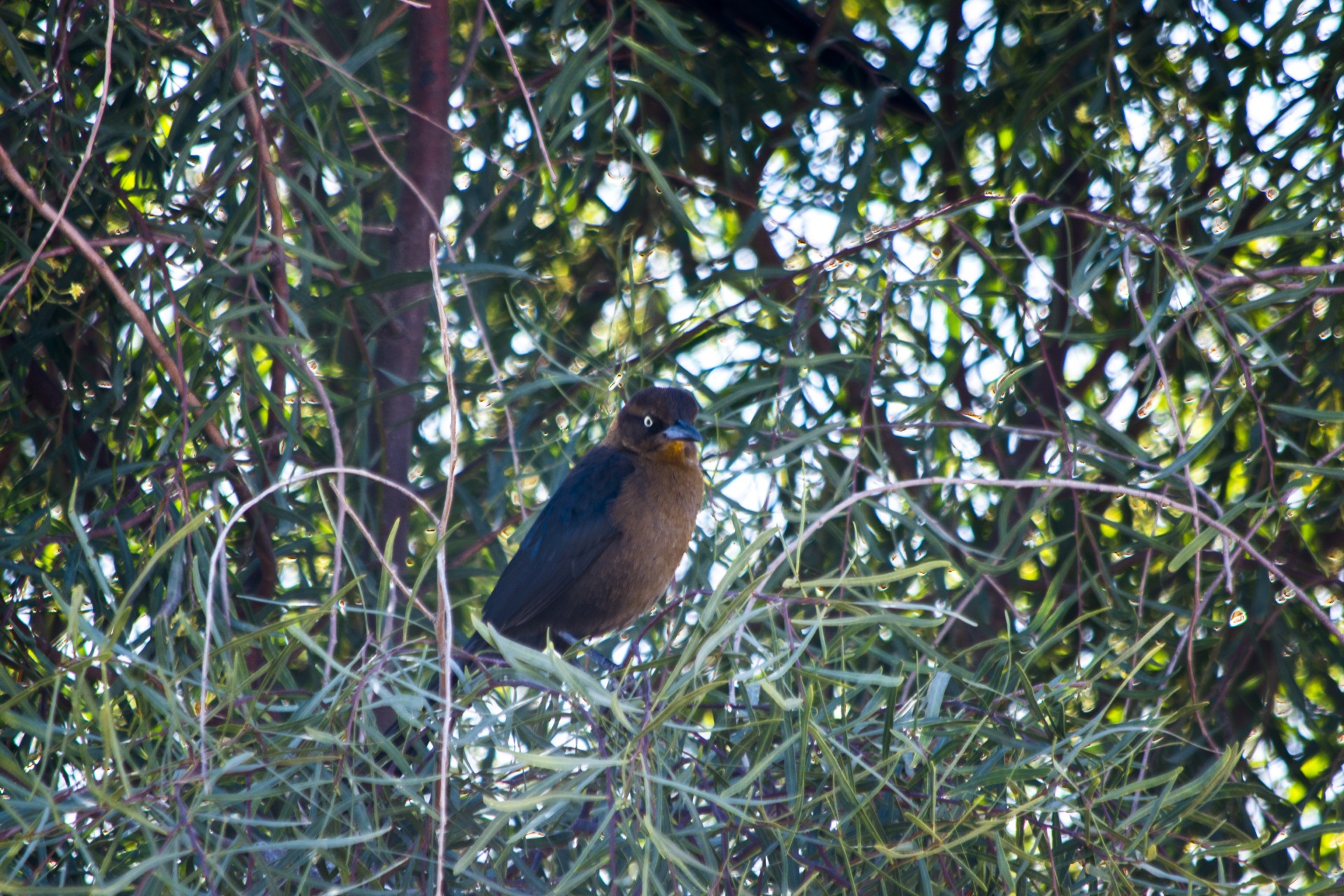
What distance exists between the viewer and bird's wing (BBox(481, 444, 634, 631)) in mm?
3387

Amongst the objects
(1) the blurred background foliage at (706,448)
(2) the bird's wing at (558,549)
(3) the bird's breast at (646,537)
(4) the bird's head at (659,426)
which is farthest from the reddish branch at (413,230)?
(3) the bird's breast at (646,537)

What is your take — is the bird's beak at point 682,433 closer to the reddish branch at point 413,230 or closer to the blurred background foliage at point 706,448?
the blurred background foliage at point 706,448

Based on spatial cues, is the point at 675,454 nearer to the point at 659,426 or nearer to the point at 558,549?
the point at 659,426

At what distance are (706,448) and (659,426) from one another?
0.37 meters

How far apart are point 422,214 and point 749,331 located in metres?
0.91

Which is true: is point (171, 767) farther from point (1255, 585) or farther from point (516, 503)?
point (1255, 585)

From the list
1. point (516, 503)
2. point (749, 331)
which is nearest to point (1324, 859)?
point (749, 331)

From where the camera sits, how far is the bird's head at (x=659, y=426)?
10.7 ft

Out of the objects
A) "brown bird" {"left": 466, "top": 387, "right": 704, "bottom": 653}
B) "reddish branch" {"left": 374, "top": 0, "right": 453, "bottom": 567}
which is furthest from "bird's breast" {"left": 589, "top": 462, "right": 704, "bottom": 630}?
"reddish branch" {"left": 374, "top": 0, "right": 453, "bottom": 567}

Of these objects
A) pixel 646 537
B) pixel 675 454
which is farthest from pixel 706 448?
pixel 646 537

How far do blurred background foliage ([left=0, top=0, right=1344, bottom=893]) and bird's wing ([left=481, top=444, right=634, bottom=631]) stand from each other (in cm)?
14

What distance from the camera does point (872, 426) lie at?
237 centimetres

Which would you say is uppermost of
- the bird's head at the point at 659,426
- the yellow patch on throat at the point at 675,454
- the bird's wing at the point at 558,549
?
the bird's head at the point at 659,426

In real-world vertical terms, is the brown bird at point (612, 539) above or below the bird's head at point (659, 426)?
below
